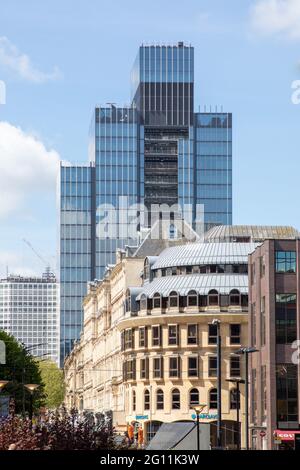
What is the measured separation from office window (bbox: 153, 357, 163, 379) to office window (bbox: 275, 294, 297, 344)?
24.9 meters

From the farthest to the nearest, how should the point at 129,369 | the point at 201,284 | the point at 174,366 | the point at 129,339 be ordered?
1. the point at 129,339
2. the point at 129,369
3. the point at 201,284
4. the point at 174,366

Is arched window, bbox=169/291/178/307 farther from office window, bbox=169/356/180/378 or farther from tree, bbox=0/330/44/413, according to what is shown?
tree, bbox=0/330/44/413

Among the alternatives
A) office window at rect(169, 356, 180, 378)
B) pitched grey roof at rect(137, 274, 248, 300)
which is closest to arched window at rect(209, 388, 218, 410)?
office window at rect(169, 356, 180, 378)

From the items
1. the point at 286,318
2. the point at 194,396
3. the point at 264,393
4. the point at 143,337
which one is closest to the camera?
the point at 286,318

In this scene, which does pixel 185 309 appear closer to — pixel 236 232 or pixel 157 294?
pixel 157 294

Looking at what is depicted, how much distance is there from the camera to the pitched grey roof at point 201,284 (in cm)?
13300

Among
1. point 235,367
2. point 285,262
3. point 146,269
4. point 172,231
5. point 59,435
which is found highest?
point 172,231

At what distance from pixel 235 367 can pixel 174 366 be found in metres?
6.58

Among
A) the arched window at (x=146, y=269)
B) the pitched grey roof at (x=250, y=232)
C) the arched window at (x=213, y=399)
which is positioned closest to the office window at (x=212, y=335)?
the arched window at (x=213, y=399)

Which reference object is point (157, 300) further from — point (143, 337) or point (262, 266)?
point (262, 266)

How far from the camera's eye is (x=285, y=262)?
367 ft

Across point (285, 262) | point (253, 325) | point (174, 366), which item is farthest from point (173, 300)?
point (285, 262)
